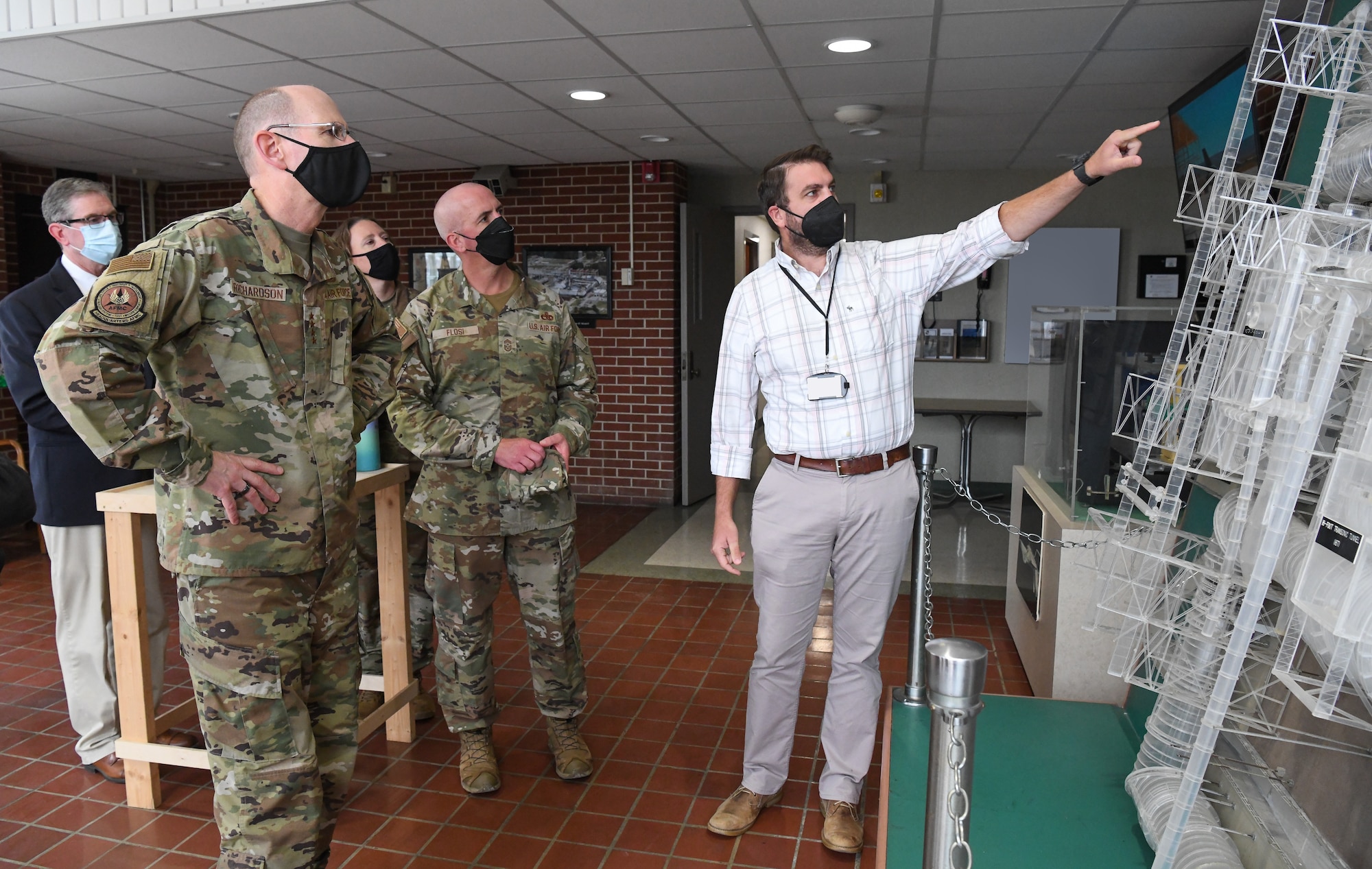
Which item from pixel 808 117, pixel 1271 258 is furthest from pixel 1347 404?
pixel 808 117

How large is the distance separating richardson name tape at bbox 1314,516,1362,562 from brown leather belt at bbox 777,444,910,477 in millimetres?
1081

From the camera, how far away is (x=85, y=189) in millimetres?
2717

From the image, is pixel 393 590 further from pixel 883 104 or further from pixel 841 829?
pixel 883 104

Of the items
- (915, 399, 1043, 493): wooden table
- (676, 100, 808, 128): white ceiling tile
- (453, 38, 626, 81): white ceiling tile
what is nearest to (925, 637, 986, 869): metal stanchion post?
(453, 38, 626, 81): white ceiling tile

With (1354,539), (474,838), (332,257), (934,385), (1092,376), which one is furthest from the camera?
(934,385)

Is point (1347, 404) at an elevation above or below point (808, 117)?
below

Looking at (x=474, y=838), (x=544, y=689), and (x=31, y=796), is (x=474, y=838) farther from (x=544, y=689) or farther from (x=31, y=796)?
(x=31, y=796)

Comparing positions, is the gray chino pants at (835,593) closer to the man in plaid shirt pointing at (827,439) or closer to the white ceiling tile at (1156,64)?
the man in plaid shirt pointing at (827,439)

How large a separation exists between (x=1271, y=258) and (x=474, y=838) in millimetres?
2315

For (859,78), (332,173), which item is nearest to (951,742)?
(332,173)

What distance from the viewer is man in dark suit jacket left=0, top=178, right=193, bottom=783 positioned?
2.69 m

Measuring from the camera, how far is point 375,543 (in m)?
3.21

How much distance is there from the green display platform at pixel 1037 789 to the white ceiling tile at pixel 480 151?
4761mm

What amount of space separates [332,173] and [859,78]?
3.19 meters
